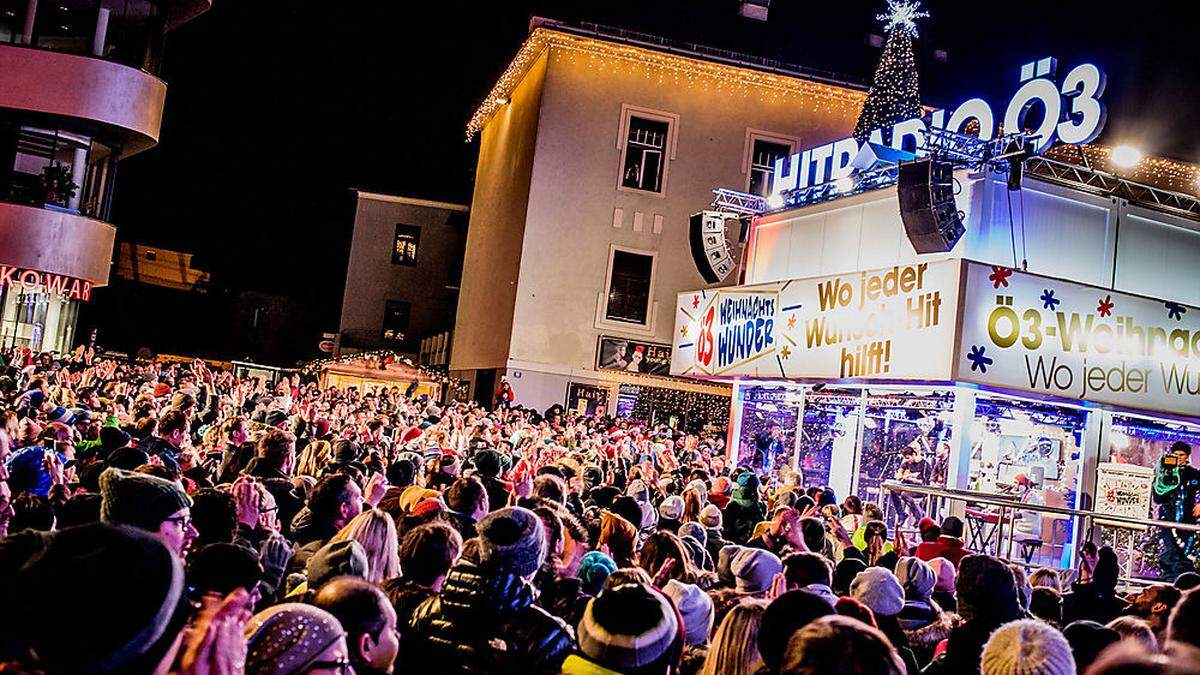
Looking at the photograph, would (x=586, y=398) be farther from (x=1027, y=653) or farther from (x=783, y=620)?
(x=1027, y=653)

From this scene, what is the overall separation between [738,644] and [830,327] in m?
15.5

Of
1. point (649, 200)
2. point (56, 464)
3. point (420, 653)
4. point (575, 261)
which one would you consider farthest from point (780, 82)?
point (420, 653)

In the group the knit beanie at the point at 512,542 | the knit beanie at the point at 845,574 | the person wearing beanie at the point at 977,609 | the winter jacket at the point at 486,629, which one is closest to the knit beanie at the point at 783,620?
the winter jacket at the point at 486,629

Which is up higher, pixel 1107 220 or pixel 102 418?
pixel 1107 220

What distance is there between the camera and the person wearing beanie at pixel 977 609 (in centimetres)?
544

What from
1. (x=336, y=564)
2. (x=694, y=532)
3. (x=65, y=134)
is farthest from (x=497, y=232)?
(x=336, y=564)

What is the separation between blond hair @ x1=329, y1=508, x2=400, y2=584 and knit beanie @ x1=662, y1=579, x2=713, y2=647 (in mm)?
1378

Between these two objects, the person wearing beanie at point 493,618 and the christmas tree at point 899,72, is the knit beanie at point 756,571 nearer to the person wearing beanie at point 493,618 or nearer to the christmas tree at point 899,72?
the person wearing beanie at point 493,618

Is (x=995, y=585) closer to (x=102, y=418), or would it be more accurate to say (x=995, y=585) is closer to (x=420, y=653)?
(x=420, y=653)

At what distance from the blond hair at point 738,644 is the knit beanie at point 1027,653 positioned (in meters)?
0.80

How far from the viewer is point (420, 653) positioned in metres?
4.29

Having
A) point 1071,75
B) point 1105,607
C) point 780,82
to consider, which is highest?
point 780,82

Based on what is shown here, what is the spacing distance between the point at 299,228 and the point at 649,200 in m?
28.4

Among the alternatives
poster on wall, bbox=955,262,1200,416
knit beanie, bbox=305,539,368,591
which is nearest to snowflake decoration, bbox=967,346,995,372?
poster on wall, bbox=955,262,1200,416
